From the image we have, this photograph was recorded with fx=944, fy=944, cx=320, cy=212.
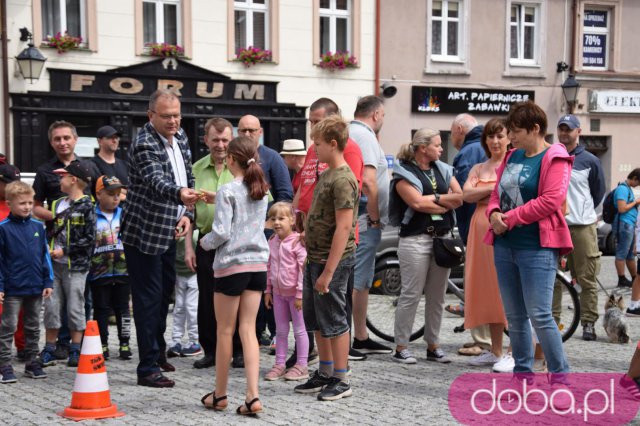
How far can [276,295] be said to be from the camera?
7309 millimetres

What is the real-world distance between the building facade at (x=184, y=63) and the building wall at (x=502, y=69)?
0.84 metres

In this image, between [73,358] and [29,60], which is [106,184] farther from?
[29,60]

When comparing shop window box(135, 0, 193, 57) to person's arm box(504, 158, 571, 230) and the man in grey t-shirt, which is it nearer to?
the man in grey t-shirt

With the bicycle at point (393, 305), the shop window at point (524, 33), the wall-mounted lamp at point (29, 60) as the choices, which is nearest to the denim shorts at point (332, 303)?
the bicycle at point (393, 305)

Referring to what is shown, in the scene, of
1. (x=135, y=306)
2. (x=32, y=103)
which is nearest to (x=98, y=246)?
(x=135, y=306)

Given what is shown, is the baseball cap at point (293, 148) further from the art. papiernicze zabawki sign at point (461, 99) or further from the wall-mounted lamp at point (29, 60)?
the art. papiernicze zabawki sign at point (461, 99)

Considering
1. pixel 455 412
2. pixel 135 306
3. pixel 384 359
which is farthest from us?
pixel 384 359

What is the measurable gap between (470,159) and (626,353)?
2.13 meters

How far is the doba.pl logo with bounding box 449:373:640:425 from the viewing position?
5.70 metres

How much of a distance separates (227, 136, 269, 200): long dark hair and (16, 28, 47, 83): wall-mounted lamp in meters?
14.2

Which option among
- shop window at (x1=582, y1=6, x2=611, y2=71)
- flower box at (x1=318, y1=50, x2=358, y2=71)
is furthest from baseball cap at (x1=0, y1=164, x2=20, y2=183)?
shop window at (x1=582, y1=6, x2=611, y2=71)

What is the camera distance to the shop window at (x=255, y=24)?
71.7 feet

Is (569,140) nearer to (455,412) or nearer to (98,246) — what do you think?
(455,412)

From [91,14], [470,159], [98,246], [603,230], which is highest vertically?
[91,14]
